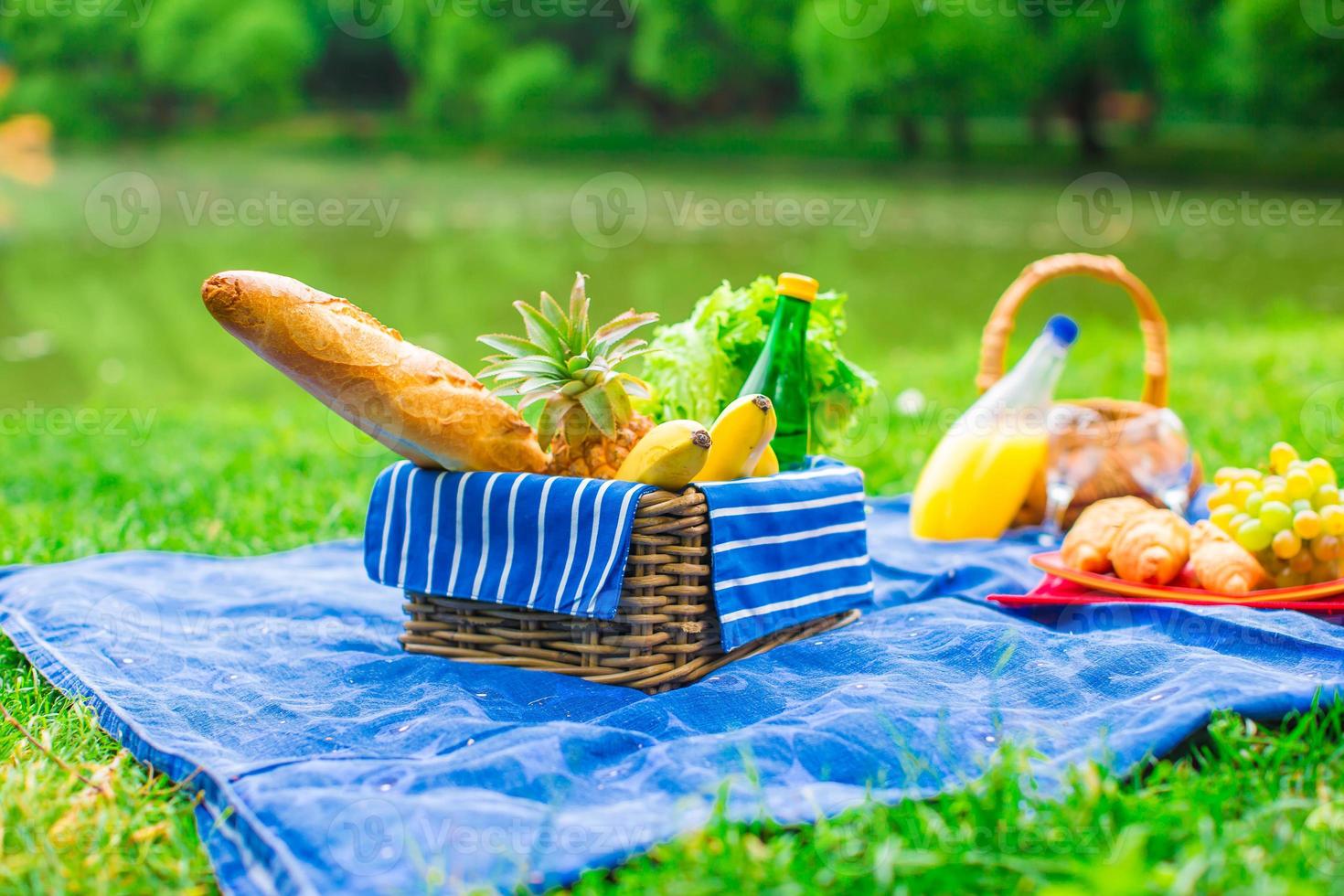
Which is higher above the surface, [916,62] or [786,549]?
[916,62]

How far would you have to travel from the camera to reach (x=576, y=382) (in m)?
2.28

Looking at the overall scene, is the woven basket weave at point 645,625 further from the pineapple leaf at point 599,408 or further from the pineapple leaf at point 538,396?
the pineapple leaf at point 538,396

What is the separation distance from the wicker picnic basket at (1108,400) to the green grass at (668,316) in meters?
0.74

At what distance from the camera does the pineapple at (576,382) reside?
2.27 metres

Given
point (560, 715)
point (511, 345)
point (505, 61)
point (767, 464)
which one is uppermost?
point (505, 61)

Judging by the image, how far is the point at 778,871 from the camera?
158 cm

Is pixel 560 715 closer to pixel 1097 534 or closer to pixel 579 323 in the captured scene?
pixel 579 323

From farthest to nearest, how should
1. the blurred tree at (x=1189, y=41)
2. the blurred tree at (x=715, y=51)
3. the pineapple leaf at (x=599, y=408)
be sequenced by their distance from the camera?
the blurred tree at (x=715, y=51) < the blurred tree at (x=1189, y=41) < the pineapple leaf at (x=599, y=408)

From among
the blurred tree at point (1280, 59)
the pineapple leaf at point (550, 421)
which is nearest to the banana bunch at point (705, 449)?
the pineapple leaf at point (550, 421)

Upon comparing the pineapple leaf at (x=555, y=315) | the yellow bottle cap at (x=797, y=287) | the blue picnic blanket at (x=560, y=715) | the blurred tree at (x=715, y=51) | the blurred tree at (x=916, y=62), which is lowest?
the blue picnic blanket at (x=560, y=715)

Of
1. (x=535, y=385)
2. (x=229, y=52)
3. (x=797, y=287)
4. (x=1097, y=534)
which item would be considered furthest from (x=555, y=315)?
(x=229, y=52)

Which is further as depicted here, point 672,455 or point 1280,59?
point 1280,59

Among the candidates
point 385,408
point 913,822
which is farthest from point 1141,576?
point 385,408

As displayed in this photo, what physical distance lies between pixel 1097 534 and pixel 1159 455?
65cm
